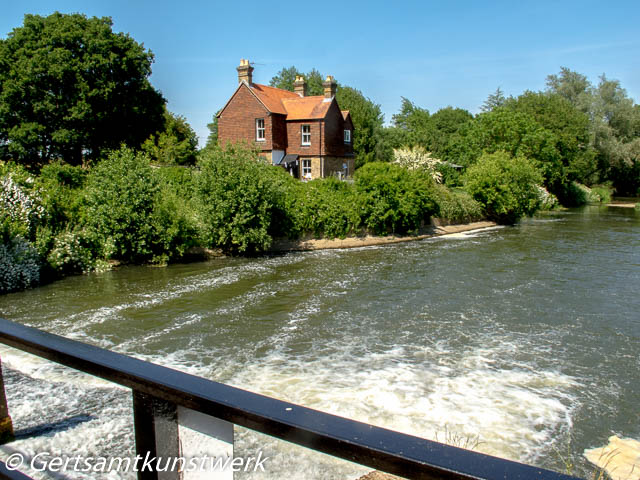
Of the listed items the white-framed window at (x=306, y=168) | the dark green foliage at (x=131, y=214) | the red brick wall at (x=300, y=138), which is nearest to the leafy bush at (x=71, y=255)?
the dark green foliage at (x=131, y=214)

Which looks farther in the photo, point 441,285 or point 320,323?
point 441,285

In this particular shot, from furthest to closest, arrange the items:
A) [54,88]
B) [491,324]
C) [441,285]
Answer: [54,88] < [441,285] < [491,324]

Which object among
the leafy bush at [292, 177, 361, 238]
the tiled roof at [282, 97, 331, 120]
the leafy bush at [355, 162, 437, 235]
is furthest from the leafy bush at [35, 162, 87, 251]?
the tiled roof at [282, 97, 331, 120]

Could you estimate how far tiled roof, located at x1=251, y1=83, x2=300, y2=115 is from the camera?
128ft

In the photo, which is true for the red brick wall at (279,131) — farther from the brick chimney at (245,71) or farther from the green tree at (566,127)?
the green tree at (566,127)

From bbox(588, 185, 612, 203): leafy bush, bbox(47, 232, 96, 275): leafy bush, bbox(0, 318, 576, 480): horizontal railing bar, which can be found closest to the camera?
bbox(0, 318, 576, 480): horizontal railing bar

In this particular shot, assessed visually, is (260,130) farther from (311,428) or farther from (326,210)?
(311,428)

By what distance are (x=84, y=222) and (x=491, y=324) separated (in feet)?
50.7

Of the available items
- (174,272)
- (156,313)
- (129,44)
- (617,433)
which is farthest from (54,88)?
(617,433)

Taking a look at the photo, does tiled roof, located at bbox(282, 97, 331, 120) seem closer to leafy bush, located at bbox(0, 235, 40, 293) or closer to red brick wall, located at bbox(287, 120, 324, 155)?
red brick wall, located at bbox(287, 120, 324, 155)

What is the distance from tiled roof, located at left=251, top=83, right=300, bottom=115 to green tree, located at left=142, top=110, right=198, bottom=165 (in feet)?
23.5

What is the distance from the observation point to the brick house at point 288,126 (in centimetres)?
3893

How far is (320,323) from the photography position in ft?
42.5

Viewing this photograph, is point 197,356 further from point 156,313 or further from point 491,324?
point 491,324
